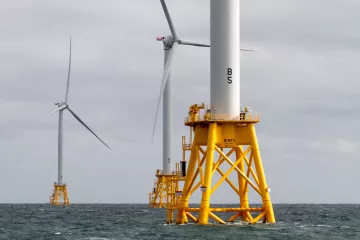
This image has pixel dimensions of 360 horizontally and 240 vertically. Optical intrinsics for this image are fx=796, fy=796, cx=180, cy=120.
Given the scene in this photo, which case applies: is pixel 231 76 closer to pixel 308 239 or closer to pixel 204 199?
pixel 204 199

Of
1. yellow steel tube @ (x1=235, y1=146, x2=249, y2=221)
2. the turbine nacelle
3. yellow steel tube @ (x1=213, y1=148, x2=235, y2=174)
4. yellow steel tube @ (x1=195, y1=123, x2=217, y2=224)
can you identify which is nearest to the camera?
yellow steel tube @ (x1=195, y1=123, x2=217, y2=224)

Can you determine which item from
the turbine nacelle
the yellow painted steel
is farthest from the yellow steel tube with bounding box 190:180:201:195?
the turbine nacelle

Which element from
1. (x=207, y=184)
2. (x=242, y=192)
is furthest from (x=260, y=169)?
(x=242, y=192)

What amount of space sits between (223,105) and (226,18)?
8.24 m

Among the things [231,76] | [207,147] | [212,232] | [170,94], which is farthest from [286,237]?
[170,94]

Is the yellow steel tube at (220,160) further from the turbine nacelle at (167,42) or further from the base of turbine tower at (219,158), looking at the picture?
the turbine nacelle at (167,42)

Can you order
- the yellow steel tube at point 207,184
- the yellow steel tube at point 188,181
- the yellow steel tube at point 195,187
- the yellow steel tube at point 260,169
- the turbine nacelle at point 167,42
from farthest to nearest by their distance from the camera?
the turbine nacelle at point 167,42 < the yellow steel tube at point 195,187 < the yellow steel tube at point 188,181 < the yellow steel tube at point 260,169 < the yellow steel tube at point 207,184

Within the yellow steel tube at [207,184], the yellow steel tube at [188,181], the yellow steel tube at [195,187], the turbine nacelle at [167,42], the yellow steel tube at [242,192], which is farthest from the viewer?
the turbine nacelle at [167,42]

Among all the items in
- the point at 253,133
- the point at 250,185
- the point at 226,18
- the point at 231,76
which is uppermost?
the point at 226,18

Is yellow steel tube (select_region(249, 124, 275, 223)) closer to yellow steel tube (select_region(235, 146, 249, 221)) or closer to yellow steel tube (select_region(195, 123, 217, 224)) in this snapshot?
yellow steel tube (select_region(195, 123, 217, 224))

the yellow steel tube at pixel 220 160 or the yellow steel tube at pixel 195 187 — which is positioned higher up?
the yellow steel tube at pixel 220 160

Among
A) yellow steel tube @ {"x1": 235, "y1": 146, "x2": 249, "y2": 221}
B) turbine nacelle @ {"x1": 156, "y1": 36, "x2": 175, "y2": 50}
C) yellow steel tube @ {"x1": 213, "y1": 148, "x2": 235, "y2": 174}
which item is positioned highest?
turbine nacelle @ {"x1": 156, "y1": 36, "x2": 175, "y2": 50}

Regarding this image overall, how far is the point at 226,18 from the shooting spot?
7469 cm

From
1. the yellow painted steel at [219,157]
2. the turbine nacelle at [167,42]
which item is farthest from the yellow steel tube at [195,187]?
the turbine nacelle at [167,42]
